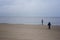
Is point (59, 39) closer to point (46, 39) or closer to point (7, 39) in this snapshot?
point (46, 39)

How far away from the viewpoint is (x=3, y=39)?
42.9 ft

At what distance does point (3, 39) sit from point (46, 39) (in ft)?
11.3

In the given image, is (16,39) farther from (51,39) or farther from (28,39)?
(51,39)

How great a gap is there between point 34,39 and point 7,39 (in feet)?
7.06

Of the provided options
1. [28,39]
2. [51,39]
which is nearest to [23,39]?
[28,39]

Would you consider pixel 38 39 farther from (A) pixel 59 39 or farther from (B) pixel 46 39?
(A) pixel 59 39

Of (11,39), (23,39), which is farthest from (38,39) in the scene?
(11,39)

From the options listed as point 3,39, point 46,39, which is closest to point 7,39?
point 3,39

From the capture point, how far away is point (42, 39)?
1312 centimetres

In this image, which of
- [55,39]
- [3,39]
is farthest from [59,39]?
[3,39]

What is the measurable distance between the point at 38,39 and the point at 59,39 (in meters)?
1.73

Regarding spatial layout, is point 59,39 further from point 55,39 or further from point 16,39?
point 16,39

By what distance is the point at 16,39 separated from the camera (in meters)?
13.0

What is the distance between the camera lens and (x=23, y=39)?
515 inches
